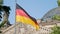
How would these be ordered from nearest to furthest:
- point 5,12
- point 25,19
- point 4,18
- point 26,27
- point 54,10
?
point 25,19
point 4,18
point 5,12
point 26,27
point 54,10

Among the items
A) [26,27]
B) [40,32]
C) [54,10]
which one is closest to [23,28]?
[26,27]

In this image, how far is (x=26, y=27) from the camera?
45.0 metres

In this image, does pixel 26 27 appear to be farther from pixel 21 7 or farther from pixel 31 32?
pixel 21 7

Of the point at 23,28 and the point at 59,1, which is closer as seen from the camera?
the point at 59,1

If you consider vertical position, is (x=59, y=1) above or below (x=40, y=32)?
above

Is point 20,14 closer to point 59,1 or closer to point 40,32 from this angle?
point 59,1

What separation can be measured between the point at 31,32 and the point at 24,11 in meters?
25.9

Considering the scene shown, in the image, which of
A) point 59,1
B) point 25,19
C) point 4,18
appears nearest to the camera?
point 25,19

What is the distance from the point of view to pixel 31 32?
4572cm

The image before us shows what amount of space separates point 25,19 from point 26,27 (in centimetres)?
2524

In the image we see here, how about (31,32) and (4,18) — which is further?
(31,32)

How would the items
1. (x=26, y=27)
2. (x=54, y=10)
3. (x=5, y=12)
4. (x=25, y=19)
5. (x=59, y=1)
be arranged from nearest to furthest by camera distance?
(x=25, y=19), (x=59, y=1), (x=5, y=12), (x=26, y=27), (x=54, y=10)

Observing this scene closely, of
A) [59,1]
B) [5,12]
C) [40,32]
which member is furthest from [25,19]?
[40,32]

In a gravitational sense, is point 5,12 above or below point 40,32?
above
